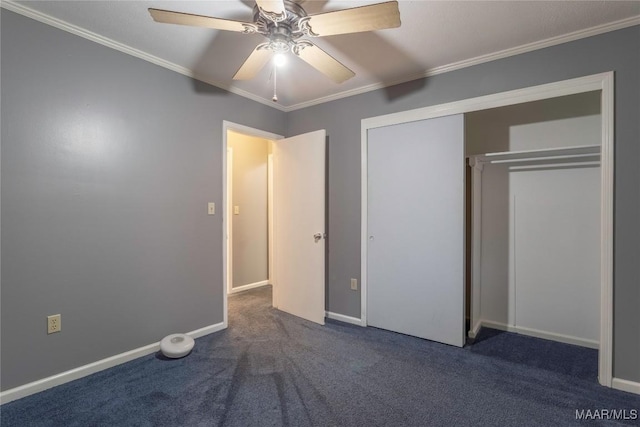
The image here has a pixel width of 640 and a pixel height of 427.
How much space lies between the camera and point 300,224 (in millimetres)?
3408

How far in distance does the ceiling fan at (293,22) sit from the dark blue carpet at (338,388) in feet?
7.09

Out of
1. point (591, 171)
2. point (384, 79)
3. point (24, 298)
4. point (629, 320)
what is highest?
point (384, 79)

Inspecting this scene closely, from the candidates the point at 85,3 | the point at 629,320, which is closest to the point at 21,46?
the point at 85,3

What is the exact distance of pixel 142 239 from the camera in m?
2.50

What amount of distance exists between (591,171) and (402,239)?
1.71 meters

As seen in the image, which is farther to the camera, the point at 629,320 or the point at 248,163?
the point at 248,163

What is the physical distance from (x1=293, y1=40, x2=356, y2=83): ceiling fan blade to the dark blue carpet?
217cm

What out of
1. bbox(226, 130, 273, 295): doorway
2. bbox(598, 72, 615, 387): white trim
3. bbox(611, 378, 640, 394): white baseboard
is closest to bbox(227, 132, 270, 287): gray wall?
bbox(226, 130, 273, 295): doorway

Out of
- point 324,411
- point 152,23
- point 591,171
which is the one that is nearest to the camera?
point 324,411

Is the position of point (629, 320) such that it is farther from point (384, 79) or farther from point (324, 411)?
point (384, 79)

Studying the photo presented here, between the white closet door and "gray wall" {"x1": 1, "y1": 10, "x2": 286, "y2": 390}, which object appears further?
the white closet door

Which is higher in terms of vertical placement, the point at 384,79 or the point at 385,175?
the point at 384,79

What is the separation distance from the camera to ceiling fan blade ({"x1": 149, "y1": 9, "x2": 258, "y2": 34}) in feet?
4.99

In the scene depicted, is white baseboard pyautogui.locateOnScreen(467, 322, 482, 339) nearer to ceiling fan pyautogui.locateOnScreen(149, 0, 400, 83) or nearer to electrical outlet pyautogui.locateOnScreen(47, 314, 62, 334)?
ceiling fan pyautogui.locateOnScreen(149, 0, 400, 83)
